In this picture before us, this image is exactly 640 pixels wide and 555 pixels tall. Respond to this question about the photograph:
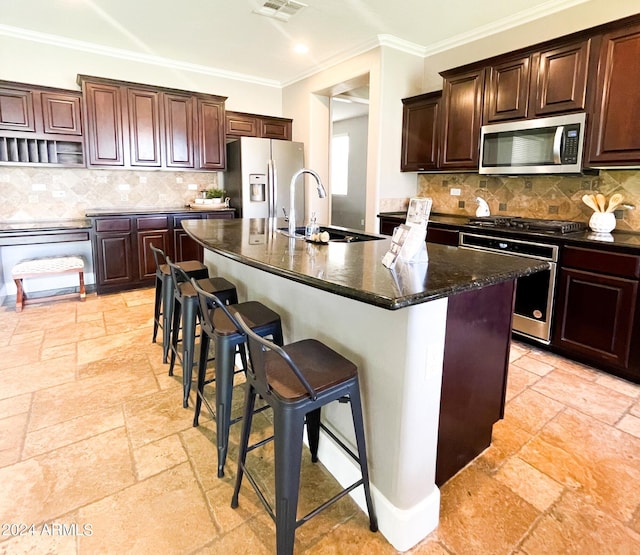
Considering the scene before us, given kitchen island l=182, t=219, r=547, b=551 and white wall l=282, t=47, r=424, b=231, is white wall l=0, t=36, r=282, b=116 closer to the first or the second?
white wall l=282, t=47, r=424, b=231

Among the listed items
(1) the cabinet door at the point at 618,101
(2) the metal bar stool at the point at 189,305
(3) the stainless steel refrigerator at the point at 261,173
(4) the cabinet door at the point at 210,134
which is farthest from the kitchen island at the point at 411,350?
(4) the cabinet door at the point at 210,134

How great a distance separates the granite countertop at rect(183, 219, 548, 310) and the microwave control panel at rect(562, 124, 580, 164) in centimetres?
175

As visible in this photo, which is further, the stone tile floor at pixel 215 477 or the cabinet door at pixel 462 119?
the cabinet door at pixel 462 119

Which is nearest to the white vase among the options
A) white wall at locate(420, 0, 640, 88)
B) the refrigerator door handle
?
white wall at locate(420, 0, 640, 88)

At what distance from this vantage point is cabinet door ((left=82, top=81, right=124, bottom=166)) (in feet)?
14.4

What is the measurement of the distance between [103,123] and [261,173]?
189 cm

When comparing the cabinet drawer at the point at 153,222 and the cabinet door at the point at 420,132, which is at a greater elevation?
the cabinet door at the point at 420,132

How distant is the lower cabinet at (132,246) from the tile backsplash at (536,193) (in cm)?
304

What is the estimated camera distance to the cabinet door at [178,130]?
4845 mm

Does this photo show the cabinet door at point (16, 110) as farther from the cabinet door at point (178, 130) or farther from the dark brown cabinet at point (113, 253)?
the cabinet door at point (178, 130)

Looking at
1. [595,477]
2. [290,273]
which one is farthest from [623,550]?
[290,273]

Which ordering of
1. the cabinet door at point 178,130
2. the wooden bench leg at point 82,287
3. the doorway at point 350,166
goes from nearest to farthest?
the wooden bench leg at point 82,287 → the cabinet door at point 178,130 → the doorway at point 350,166

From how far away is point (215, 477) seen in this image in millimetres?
1774

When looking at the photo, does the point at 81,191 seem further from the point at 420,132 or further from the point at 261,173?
the point at 420,132
